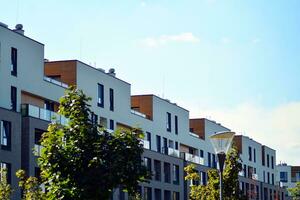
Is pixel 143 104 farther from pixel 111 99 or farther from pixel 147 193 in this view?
pixel 147 193

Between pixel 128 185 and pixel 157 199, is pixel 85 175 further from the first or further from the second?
pixel 157 199

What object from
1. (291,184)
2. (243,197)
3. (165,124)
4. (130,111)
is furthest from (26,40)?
(291,184)

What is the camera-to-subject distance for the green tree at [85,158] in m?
19.7

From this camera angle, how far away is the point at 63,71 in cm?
5512

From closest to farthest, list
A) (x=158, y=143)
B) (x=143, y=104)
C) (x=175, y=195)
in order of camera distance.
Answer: (x=158, y=143) → (x=175, y=195) → (x=143, y=104)

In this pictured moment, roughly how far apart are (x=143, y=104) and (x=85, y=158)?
49.8 m

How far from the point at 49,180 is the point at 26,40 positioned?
1164 inches

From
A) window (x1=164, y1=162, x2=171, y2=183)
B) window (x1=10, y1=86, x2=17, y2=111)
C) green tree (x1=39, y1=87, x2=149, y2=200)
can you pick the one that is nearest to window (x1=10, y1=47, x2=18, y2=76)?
window (x1=10, y1=86, x2=17, y2=111)

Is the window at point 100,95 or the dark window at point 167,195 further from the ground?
the window at point 100,95

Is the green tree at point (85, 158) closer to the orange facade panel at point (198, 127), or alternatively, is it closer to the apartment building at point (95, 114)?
the apartment building at point (95, 114)

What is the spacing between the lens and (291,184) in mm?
144250

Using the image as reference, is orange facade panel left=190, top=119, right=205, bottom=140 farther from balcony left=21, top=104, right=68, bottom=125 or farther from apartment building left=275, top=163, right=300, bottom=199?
apartment building left=275, top=163, right=300, bottom=199

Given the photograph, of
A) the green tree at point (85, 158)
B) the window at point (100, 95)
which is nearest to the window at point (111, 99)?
the window at point (100, 95)

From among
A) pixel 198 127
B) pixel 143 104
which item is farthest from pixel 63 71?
pixel 198 127
